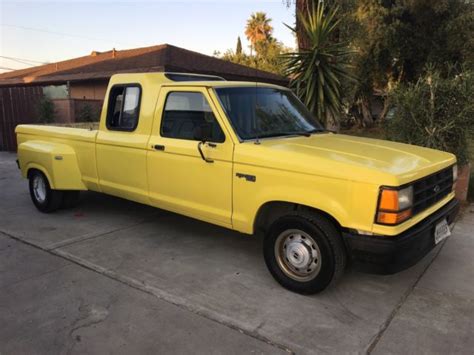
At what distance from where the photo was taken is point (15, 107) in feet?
44.1

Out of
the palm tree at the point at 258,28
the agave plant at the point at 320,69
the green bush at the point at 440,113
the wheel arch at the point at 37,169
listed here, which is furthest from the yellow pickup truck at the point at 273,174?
the palm tree at the point at 258,28

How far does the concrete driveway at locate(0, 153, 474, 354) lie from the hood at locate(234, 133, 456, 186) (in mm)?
1152

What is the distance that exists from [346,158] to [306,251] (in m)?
0.89

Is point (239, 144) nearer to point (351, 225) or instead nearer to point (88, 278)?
point (351, 225)

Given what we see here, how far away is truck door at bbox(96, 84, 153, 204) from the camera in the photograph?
4.91m

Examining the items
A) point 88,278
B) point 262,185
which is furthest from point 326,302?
point 88,278

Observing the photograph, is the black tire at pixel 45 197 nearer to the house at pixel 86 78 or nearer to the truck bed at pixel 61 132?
the truck bed at pixel 61 132

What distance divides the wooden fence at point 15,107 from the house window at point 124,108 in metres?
9.34

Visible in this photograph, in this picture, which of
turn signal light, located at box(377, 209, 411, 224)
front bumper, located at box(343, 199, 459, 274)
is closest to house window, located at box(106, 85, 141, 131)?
front bumper, located at box(343, 199, 459, 274)

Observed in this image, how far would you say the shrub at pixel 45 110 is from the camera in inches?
511

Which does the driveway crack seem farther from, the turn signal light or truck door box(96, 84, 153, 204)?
truck door box(96, 84, 153, 204)

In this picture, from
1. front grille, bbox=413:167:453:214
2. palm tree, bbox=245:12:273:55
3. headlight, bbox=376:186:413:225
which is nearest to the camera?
headlight, bbox=376:186:413:225

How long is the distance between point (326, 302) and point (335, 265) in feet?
1.27

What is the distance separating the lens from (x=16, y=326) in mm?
3223
